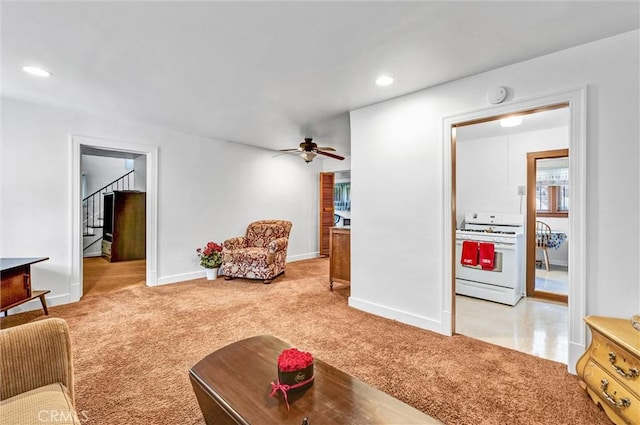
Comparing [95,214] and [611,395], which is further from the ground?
[95,214]

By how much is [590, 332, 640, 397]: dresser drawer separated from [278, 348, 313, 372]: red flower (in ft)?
5.66

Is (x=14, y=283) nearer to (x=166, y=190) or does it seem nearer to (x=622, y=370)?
(x=166, y=190)

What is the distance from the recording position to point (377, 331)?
2.76 metres

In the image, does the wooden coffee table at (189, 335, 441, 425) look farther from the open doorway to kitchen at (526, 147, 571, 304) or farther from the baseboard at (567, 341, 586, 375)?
the open doorway to kitchen at (526, 147, 571, 304)

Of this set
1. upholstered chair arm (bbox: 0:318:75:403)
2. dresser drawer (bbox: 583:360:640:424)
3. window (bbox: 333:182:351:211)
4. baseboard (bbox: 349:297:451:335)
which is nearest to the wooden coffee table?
upholstered chair arm (bbox: 0:318:75:403)

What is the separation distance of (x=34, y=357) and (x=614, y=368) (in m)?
3.04

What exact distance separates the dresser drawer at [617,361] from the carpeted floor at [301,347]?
0.93 feet

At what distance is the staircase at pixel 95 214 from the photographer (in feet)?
24.1

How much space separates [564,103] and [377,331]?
247 cm

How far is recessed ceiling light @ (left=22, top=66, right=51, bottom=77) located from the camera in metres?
2.45

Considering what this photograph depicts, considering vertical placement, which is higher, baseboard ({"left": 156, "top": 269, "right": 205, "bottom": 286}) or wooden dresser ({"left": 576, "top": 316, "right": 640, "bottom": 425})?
wooden dresser ({"left": 576, "top": 316, "right": 640, "bottom": 425})

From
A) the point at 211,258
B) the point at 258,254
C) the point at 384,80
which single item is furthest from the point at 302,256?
the point at 384,80

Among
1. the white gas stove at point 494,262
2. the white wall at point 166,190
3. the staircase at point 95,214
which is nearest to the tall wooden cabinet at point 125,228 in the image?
the staircase at point 95,214

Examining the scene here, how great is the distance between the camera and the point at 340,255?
13.0 ft
